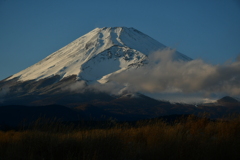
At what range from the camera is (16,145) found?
7.06 metres

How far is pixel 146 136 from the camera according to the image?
8.15 m

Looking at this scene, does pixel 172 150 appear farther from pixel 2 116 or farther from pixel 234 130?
pixel 2 116

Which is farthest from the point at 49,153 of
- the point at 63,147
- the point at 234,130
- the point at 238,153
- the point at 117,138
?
the point at 234,130

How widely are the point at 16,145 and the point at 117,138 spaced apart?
2.46 m

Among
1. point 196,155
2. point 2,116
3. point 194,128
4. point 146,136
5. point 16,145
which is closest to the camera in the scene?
point 196,155

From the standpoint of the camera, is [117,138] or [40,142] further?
[117,138]

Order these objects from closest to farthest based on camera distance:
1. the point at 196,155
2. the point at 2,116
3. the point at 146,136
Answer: the point at 196,155 < the point at 146,136 < the point at 2,116

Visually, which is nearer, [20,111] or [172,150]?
[172,150]

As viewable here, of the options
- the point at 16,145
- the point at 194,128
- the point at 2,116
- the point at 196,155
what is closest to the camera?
the point at 196,155

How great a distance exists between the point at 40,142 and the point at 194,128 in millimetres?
4796

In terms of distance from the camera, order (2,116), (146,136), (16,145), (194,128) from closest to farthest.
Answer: (16,145) < (146,136) < (194,128) < (2,116)

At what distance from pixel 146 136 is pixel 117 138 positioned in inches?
42.2

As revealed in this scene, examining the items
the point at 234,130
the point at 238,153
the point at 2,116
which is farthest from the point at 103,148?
the point at 2,116

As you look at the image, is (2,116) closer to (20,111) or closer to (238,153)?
(20,111)
